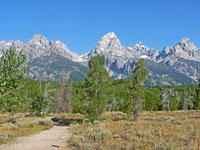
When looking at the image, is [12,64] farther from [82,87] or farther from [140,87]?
[140,87]

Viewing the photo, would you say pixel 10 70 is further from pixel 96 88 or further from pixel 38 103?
pixel 38 103

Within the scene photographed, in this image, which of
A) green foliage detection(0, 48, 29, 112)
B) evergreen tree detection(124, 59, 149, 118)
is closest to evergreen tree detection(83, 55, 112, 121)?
evergreen tree detection(124, 59, 149, 118)

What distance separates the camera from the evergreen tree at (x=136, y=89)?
118ft

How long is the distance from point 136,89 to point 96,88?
750 centimetres

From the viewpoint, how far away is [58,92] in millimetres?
74500

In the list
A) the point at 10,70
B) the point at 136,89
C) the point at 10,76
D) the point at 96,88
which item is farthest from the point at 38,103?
the point at 10,76

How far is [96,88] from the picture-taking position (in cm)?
3234

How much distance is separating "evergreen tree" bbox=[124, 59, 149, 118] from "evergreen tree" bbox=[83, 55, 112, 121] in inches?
172

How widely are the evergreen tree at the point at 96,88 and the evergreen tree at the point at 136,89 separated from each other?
436 cm

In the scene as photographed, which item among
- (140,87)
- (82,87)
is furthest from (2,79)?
(140,87)

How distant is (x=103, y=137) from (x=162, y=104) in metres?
92.8

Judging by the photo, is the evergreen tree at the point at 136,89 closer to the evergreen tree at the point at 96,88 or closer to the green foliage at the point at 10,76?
the evergreen tree at the point at 96,88

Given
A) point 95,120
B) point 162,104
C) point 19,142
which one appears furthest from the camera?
point 162,104

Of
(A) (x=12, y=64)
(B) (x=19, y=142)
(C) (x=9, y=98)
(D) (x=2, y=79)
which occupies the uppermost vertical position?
(A) (x=12, y=64)
